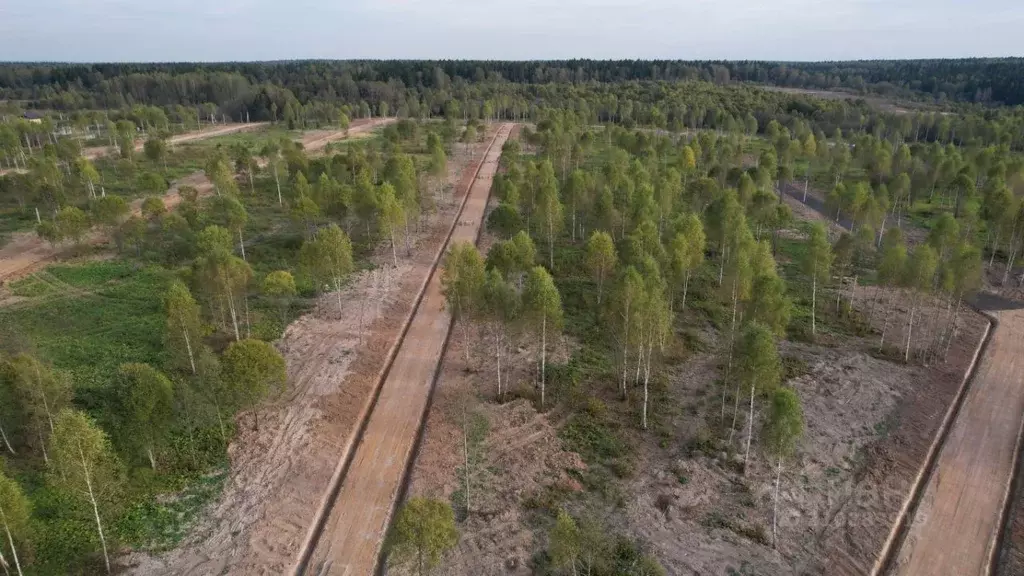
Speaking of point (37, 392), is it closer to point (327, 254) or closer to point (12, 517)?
point (12, 517)

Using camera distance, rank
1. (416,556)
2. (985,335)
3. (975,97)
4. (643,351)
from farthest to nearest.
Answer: (975,97) → (985,335) → (643,351) → (416,556)

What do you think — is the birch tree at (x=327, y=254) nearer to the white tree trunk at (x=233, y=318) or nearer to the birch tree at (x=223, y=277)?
the birch tree at (x=223, y=277)

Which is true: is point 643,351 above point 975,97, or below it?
below

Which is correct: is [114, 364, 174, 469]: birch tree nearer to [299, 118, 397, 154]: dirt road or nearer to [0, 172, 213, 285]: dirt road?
[0, 172, 213, 285]: dirt road

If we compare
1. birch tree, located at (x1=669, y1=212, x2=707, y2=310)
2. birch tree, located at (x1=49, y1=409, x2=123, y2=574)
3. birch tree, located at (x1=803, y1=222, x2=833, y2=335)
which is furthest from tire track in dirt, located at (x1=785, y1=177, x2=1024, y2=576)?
birch tree, located at (x1=49, y1=409, x2=123, y2=574)

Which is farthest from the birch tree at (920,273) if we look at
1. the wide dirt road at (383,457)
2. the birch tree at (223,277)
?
the birch tree at (223,277)

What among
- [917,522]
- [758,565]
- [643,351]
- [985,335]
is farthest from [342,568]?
[985,335]

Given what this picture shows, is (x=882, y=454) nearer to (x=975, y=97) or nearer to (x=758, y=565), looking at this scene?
(x=758, y=565)
